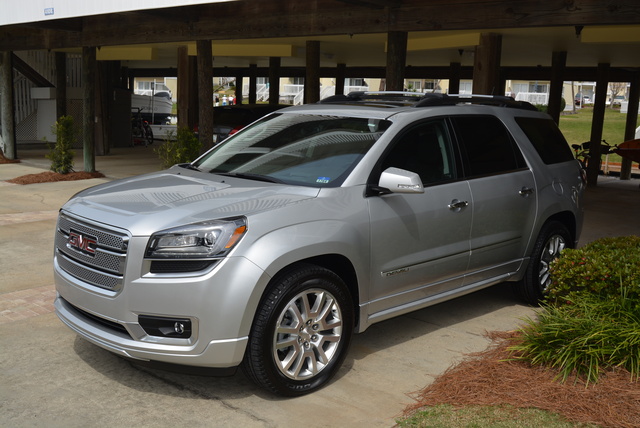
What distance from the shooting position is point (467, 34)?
42.0 ft

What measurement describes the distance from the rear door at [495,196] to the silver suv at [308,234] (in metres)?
0.02

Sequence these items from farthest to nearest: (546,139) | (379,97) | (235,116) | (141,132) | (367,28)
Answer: (141,132)
(235,116)
(367,28)
(546,139)
(379,97)

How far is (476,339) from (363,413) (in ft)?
5.45

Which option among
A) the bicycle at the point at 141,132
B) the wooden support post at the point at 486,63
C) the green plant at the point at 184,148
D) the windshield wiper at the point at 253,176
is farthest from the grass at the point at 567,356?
the bicycle at the point at 141,132

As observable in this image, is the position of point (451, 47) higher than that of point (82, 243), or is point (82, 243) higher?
point (451, 47)

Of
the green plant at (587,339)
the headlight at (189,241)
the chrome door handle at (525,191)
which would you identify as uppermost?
the chrome door handle at (525,191)

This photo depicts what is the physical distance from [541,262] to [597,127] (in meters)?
13.0

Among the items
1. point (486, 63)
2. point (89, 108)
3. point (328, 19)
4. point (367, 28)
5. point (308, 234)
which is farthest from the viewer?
point (89, 108)

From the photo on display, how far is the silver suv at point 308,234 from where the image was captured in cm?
409

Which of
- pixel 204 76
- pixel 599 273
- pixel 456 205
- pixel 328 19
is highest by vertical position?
pixel 328 19

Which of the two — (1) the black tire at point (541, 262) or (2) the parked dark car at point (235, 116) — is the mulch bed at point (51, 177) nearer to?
(2) the parked dark car at point (235, 116)

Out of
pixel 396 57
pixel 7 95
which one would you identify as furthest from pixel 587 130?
pixel 396 57

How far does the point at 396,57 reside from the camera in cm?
993

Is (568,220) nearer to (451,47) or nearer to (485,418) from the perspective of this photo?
(485,418)
